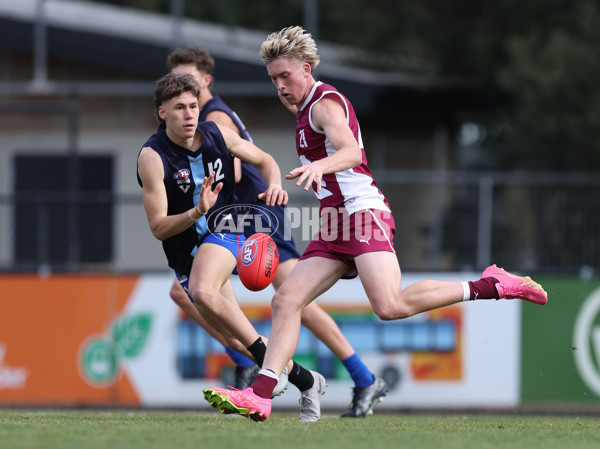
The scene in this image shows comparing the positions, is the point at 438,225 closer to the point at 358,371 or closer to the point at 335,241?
the point at 358,371

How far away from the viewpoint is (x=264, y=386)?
5.86m

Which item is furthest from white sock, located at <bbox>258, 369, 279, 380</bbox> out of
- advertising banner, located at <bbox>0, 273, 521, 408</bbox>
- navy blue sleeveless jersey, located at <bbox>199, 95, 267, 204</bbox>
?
advertising banner, located at <bbox>0, 273, 521, 408</bbox>

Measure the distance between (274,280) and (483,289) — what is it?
165 cm

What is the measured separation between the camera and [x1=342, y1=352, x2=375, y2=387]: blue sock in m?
7.39

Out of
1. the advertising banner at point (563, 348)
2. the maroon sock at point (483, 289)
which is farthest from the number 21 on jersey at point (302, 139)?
the advertising banner at point (563, 348)

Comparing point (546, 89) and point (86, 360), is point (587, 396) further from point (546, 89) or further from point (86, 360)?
point (546, 89)

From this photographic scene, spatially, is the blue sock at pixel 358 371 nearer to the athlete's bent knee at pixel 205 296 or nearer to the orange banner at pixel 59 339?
the athlete's bent knee at pixel 205 296

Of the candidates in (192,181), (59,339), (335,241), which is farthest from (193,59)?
(59,339)

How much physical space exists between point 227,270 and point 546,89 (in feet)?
31.9

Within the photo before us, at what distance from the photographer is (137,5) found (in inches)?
981

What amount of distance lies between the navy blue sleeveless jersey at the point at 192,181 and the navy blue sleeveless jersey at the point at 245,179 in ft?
0.47

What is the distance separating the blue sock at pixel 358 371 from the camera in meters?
7.39

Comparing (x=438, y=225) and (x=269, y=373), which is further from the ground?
(x=438, y=225)

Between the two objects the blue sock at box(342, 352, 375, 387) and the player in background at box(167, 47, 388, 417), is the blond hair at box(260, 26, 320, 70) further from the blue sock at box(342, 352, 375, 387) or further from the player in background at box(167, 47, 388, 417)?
the blue sock at box(342, 352, 375, 387)
